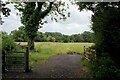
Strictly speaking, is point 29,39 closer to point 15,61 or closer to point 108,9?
point 15,61

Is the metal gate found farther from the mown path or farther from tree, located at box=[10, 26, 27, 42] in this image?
tree, located at box=[10, 26, 27, 42]

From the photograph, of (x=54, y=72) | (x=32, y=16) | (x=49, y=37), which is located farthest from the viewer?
(x=49, y=37)

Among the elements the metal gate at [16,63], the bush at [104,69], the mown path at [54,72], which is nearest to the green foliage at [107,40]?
the bush at [104,69]

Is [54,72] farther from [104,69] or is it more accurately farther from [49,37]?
[49,37]

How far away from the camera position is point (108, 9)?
43.5ft

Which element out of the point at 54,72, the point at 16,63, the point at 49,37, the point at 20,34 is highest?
the point at 20,34

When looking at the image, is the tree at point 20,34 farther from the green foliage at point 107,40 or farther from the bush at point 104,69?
the bush at point 104,69

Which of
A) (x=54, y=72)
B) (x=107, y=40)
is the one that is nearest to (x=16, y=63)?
(x=54, y=72)

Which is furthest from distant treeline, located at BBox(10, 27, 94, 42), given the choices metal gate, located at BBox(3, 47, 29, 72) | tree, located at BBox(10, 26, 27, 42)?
metal gate, located at BBox(3, 47, 29, 72)

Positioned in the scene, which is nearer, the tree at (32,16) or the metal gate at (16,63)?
the metal gate at (16,63)

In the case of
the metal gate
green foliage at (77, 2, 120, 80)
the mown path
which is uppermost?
green foliage at (77, 2, 120, 80)

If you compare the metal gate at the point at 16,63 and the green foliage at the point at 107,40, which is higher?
the green foliage at the point at 107,40

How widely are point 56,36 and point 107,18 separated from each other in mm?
22737

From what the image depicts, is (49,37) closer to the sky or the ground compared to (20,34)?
closer to the ground
